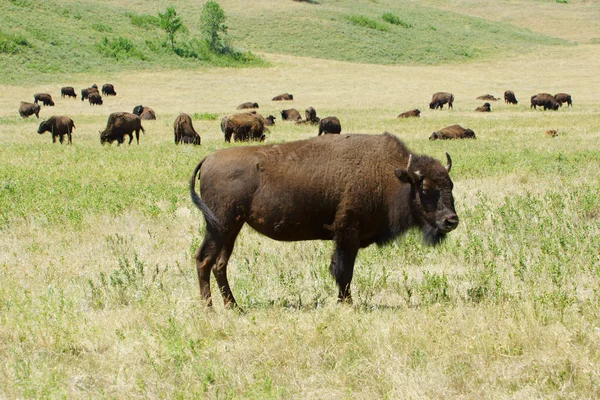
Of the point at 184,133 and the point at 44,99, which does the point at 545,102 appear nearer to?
the point at 184,133

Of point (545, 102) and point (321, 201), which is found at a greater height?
point (321, 201)

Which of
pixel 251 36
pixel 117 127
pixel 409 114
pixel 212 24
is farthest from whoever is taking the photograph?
pixel 251 36

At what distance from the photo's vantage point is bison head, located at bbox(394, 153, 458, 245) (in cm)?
628

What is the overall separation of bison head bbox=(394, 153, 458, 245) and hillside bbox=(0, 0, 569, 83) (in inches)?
2046

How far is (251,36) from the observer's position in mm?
→ 84000

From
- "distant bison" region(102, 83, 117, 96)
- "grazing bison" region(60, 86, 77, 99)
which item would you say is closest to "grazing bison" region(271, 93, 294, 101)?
"distant bison" region(102, 83, 117, 96)

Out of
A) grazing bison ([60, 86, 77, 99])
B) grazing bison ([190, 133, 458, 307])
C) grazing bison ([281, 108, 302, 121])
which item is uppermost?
grazing bison ([190, 133, 458, 307])

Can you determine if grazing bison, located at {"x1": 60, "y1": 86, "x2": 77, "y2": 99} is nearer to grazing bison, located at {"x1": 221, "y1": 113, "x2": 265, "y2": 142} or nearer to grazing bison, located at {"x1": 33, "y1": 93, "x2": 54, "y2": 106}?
grazing bison, located at {"x1": 33, "y1": 93, "x2": 54, "y2": 106}

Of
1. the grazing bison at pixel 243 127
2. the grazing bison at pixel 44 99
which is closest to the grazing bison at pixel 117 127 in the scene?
the grazing bison at pixel 243 127

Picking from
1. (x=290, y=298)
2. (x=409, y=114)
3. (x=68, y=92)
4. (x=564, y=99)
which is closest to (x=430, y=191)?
(x=290, y=298)

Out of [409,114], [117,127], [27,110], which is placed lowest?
[27,110]

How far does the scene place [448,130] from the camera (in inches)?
892

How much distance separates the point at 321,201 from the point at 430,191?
41.4 inches

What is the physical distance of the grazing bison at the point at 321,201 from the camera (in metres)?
6.25
